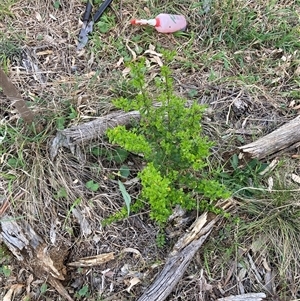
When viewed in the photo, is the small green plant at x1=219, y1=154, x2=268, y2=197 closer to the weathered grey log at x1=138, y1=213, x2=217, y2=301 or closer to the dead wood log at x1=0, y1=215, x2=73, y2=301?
the weathered grey log at x1=138, y1=213, x2=217, y2=301

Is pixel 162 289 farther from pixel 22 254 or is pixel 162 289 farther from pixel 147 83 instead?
pixel 147 83

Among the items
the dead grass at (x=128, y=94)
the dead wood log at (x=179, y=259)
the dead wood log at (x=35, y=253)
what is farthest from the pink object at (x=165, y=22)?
the dead wood log at (x=35, y=253)

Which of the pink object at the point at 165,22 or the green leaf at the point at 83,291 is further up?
the pink object at the point at 165,22

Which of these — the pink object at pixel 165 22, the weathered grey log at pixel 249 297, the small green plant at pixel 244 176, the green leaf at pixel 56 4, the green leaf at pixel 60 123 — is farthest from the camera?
the green leaf at pixel 56 4

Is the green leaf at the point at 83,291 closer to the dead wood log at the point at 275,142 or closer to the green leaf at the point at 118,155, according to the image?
the green leaf at the point at 118,155

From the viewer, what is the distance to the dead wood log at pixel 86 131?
205 centimetres

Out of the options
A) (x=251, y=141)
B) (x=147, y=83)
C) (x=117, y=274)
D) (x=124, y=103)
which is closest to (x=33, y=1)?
(x=147, y=83)

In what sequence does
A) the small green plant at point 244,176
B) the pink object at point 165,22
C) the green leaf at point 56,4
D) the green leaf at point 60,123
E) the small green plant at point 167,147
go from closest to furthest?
the small green plant at point 167,147
the small green plant at point 244,176
the green leaf at point 60,123
the pink object at point 165,22
the green leaf at point 56,4

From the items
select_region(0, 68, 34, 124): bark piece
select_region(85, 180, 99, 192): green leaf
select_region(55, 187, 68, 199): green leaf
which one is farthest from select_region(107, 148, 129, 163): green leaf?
select_region(0, 68, 34, 124): bark piece

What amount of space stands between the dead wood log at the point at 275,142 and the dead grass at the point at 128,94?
0.33ft

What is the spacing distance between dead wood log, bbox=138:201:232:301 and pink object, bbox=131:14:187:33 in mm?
1147

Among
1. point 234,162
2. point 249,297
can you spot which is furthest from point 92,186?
point 249,297

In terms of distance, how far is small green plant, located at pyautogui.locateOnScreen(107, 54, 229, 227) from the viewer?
5.50ft

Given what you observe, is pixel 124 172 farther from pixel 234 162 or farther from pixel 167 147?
pixel 234 162
